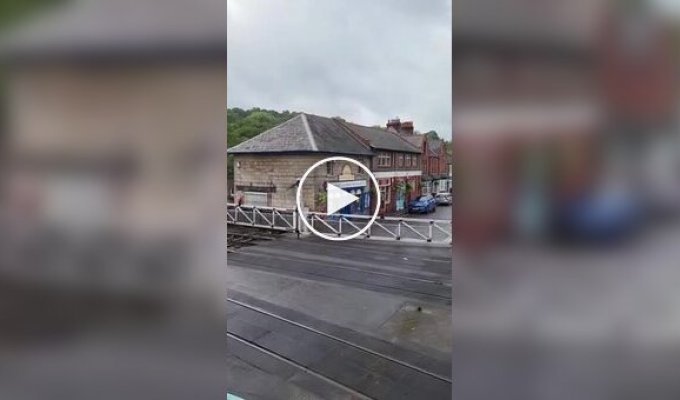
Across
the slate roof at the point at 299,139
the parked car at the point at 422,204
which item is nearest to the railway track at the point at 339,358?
the slate roof at the point at 299,139

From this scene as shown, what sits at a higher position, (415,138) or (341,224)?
(415,138)

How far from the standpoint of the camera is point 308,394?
1768 millimetres

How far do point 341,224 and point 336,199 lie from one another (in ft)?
1.41

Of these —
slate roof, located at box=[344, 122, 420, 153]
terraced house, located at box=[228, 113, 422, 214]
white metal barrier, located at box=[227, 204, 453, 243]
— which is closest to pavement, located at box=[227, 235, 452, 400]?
white metal barrier, located at box=[227, 204, 453, 243]


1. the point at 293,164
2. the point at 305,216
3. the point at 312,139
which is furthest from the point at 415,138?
the point at 305,216

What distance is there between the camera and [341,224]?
6074 mm

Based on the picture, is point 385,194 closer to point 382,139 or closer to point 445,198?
point 382,139

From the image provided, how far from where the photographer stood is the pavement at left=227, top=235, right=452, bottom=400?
183cm
